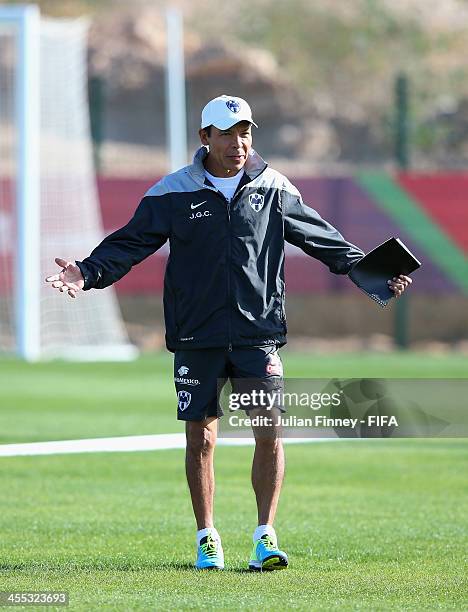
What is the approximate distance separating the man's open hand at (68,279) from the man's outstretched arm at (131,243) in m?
0.06

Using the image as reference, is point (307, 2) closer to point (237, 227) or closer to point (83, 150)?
point (83, 150)

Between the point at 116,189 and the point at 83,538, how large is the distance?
1502cm

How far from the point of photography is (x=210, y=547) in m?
6.42

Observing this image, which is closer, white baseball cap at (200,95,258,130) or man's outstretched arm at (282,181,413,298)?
white baseball cap at (200,95,258,130)

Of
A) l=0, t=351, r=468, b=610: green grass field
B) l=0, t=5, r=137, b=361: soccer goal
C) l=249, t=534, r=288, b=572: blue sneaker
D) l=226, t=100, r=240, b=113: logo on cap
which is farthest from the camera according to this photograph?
l=0, t=5, r=137, b=361: soccer goal

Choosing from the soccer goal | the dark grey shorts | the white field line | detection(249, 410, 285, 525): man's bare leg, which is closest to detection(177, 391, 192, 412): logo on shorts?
the dark grey shorts

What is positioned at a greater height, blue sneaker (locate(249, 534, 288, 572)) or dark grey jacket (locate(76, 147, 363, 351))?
dark grey jacket (locate(76, 147, 363, 351))

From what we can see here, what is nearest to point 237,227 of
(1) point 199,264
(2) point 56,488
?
(1) point 199,264

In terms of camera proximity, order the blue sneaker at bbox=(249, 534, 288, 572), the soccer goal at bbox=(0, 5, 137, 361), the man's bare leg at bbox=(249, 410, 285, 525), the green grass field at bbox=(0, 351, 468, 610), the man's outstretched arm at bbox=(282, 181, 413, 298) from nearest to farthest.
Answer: the green grass field at bbox=(0, 351, 468, 610) → the blue sneaker at bbox=(249, 534, 288, 572) → the man's bare leg at bbox=(249, 410, 285, 525) → the man's outstretched arm at bbox=(282, 181, 413, 298) → the soccer goal at bbox=(0, 5, 137, 361)

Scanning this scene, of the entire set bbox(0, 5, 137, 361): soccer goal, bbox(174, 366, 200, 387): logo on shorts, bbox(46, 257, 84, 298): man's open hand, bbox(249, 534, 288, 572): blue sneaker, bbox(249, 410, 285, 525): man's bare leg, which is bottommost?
bbox(249, 534, 288, 572): blue sneaker

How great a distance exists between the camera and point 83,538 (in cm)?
732

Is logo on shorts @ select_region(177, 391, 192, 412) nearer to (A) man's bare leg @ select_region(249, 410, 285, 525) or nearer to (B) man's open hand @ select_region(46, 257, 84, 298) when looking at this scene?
(A) man's bare leg @ select_region(249, 410, 285, 525)

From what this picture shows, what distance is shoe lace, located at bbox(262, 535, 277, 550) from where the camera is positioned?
637 centimetres

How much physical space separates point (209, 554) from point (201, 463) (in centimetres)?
40
